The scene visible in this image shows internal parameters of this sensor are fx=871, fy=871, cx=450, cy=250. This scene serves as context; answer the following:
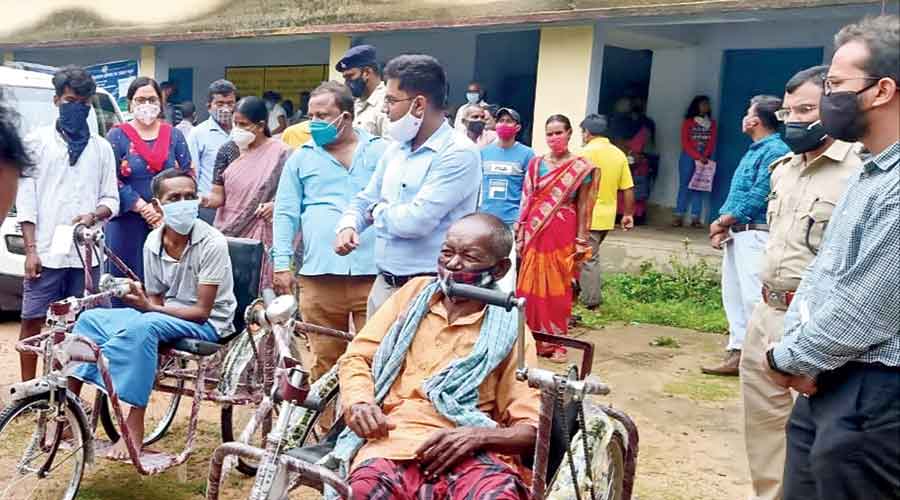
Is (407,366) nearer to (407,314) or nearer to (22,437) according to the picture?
(407,314)

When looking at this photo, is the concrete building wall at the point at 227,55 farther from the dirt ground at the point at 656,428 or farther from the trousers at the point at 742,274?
the trousers at the point at 742,274

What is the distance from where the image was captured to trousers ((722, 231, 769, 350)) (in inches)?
195

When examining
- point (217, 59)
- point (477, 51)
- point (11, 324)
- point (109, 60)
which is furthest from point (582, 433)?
point (109, 60)

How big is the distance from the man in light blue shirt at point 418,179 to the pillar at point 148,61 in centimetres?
1076

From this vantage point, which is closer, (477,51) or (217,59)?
(477,51)

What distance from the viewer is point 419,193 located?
11.2ft

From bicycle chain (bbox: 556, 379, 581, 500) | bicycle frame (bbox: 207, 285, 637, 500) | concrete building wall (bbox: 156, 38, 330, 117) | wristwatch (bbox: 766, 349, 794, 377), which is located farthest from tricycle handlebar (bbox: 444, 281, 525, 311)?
concrete building wall (bbox: 156, 38, 330, 117)

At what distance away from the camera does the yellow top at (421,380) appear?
2688 mm

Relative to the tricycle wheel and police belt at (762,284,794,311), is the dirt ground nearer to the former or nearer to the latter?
the tricycle wheel

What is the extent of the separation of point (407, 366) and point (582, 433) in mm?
686

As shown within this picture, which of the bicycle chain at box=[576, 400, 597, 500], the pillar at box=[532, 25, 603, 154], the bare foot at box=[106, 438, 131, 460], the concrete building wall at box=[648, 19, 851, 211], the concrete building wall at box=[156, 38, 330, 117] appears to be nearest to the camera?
the bicycle chain at box=[576, 400, 597, 500]

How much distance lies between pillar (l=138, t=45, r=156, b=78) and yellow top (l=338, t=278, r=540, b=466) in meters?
11.5

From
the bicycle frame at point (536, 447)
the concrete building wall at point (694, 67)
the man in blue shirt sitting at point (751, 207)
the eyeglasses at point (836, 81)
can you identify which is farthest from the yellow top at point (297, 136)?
the concrete building wall at point (694, 67)

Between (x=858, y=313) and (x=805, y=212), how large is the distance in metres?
1.16
